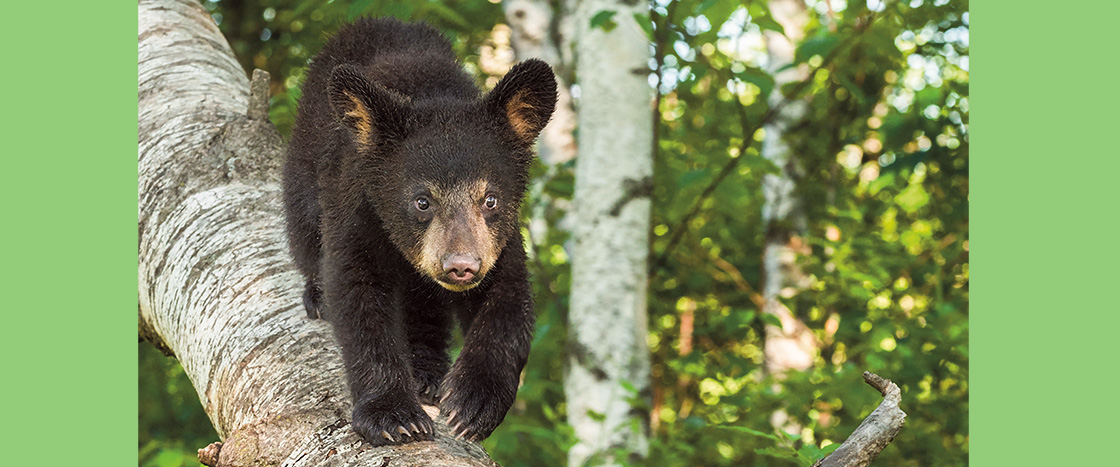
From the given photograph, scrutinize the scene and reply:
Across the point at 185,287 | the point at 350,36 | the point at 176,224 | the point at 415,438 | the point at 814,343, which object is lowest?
the point at 814,343

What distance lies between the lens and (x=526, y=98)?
273 cm

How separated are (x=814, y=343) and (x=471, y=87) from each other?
4.50 meters

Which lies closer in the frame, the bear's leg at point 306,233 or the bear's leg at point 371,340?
the bear's leg at point 371,340

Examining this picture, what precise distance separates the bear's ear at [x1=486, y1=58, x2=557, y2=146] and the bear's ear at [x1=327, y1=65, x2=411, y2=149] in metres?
0.27

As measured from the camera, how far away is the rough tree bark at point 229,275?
2254mm

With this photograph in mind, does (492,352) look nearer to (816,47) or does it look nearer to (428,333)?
(428,333)

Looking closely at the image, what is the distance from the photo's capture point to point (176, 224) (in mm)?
3166

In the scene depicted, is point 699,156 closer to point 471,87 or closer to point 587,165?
point 587,165

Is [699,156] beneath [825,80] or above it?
beneath

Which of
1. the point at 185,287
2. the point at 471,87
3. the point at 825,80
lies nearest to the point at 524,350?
the point at 471,87

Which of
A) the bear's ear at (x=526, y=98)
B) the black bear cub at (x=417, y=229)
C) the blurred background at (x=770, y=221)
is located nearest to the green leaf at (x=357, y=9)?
the blurred background at (x=770, y=221)

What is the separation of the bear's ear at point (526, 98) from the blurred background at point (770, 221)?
1091mm

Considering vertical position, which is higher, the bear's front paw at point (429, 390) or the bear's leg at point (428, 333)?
the bear's leg at point (428, 333)

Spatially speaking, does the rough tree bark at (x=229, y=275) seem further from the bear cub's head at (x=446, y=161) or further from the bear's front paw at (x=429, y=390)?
the bear cub's head at (x=446, y=161)
